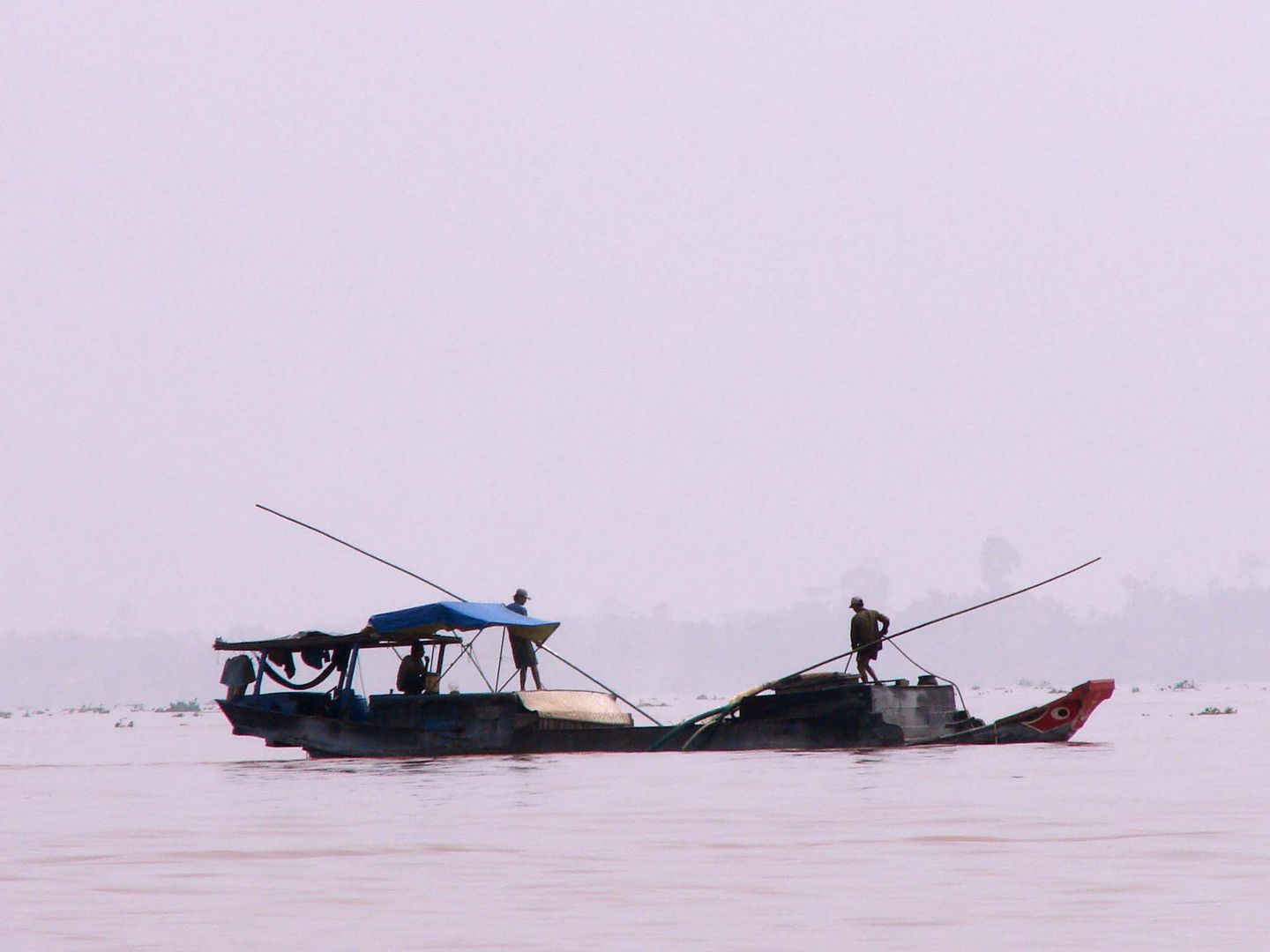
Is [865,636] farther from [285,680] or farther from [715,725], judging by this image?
[285,680]

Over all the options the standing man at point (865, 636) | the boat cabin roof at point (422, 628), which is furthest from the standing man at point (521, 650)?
the standing man at point (865, 636)

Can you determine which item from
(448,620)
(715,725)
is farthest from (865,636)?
(448,620)

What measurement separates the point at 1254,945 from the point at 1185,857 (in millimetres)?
4382

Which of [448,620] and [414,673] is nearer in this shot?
[448,620]

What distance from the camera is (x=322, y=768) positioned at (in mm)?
28234

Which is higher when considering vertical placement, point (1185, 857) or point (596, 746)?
point (596, 746)

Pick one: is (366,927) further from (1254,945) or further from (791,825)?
(791,825)

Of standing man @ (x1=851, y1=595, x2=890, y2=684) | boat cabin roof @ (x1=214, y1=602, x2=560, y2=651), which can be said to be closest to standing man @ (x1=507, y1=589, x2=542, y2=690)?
boat cabin roof @ (x1=214, y1=602, x2=560, y2=651)

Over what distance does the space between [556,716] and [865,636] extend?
528 centimetres

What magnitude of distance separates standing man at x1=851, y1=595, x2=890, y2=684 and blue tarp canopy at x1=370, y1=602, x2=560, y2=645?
5177 mm

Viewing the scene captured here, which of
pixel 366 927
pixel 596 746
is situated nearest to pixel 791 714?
pixel 596 746

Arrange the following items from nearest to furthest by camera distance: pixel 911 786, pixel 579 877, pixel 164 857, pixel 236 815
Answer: pixel 579 877, pixel 164 857, pixel 236 815, pixel 911 786

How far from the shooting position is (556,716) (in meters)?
29.6

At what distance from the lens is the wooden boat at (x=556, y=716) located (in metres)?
28.8
